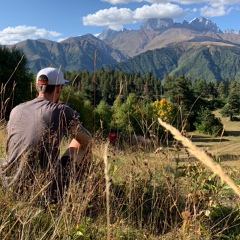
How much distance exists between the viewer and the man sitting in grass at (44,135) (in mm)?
2613

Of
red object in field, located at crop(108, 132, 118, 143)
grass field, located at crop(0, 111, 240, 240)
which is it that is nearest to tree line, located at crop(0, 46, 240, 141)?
red object in field, located at crop(108, 132, 118, 143)

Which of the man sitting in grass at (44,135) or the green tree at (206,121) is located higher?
the man sitting in grass at (44,135)

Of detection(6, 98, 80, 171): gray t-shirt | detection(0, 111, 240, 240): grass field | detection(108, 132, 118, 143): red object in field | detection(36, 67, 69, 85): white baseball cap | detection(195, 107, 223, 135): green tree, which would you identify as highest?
detection(36, 67, 69, 85): white baseball cap

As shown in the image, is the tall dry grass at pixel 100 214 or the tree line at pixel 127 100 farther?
the tree line at pixel 127 100

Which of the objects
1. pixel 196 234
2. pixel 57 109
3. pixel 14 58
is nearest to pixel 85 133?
pixel 57 109

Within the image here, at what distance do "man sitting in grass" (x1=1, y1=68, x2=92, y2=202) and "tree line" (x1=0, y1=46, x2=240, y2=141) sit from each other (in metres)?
0.19

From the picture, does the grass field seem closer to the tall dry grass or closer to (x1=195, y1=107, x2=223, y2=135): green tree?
the tall dry grass

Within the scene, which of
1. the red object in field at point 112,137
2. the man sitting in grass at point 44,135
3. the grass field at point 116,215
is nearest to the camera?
the grass field at point 116,215

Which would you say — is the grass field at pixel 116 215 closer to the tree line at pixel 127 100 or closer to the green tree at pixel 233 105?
the tree line at pixel 127 100

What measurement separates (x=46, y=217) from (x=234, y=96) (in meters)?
73.6

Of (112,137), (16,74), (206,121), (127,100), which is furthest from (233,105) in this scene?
(112,137)

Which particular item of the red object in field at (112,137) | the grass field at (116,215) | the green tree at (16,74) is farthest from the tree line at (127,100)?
the grass field at (116,215)

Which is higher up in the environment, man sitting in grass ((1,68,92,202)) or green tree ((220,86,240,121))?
man sitting in grass ((1,68,92,202))

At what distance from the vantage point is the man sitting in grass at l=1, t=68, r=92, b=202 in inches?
103
